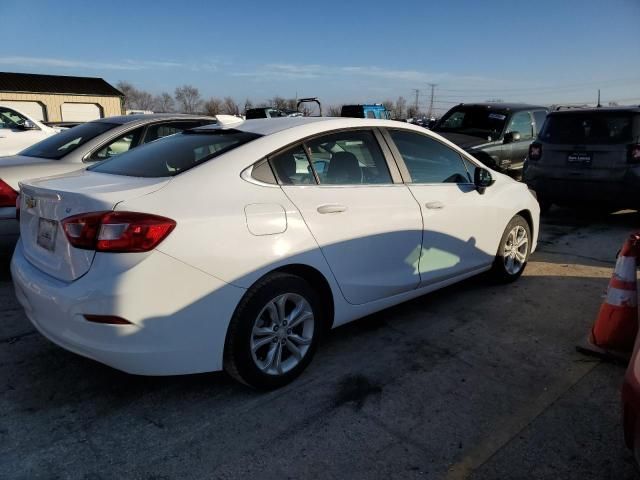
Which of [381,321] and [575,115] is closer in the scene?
[381,321]

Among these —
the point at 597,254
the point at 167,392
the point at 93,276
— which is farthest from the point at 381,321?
the point at 597,254

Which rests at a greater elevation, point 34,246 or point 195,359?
point 34,246

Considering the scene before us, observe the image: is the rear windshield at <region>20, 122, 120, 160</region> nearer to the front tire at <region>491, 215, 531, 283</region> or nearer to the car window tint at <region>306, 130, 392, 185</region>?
the car window tint at <region>306, 130, 392, 185</region>

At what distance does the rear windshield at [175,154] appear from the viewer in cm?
301

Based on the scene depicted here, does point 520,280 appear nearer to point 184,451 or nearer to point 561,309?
point 561,309

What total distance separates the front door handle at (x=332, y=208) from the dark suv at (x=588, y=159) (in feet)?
17.7

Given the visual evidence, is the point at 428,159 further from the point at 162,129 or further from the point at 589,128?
the point at 589,128

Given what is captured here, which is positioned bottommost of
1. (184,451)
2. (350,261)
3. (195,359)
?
(184,451)

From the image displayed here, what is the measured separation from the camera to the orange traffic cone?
334cm

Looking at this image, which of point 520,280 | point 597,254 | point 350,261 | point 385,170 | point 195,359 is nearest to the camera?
point 195,359

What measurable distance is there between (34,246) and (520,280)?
4207mm

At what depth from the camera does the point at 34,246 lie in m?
2.92

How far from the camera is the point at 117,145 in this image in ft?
18.2

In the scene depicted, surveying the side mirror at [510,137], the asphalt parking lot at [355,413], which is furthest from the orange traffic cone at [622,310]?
the side mirror at [510,137]
